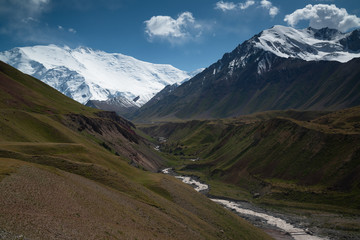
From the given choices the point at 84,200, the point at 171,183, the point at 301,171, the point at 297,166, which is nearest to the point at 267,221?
the point at 171,183

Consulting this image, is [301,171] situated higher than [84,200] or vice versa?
[301,171]

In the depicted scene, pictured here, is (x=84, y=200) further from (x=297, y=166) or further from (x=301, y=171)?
(x=297, y=166)

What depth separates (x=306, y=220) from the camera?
88.8 meters

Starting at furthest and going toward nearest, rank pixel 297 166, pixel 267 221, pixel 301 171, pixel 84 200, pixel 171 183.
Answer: pixel 297 166 → pixel 301 171 → pixel 267 221 → pixel 171 183 → pixel 84 200

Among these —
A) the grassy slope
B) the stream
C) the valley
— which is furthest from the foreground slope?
the grassy slope

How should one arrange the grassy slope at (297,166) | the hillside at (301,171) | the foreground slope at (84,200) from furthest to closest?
1. the grassy slope at (297,166)
2. the hillside at (301,171)
3. the foreground slope at (84,200)

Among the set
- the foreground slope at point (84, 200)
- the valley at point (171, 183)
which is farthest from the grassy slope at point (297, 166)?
the foreground slope at point (84, 200)

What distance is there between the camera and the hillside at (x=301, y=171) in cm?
9356

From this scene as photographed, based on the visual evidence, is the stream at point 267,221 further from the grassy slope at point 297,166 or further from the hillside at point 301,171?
the grassy slope at point 297,166

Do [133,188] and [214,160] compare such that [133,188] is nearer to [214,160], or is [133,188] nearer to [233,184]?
[233,184]

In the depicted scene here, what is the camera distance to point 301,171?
384 ft

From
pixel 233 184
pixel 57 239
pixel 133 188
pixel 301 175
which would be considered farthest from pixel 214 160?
pixel 57 239

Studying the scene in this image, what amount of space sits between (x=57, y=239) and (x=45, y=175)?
19.8 meters

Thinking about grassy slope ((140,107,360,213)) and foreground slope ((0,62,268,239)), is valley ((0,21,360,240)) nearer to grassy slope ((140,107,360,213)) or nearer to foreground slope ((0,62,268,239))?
foreground slope ((0,62,268,239))
